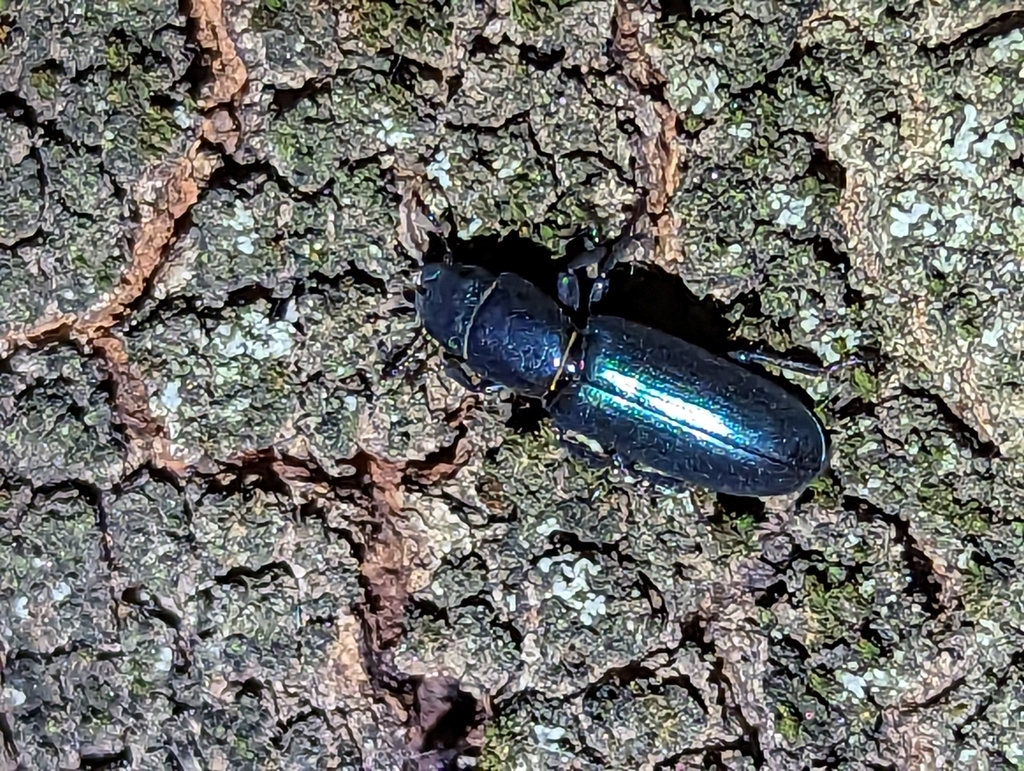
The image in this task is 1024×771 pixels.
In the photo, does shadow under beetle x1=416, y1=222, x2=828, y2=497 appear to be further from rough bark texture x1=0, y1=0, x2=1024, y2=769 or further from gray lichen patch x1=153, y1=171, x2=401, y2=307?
gray lichen patch x1=153, y1=171, x2=401, y2=307

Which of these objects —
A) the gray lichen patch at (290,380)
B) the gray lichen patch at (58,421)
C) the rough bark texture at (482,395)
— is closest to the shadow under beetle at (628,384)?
the rough bark texture at (482,395)

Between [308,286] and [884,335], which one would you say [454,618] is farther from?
[884,335]

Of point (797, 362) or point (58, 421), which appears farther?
point (58, 421)

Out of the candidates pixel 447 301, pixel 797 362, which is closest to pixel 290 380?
pixel 447 301

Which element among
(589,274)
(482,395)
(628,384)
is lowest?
(482,395)

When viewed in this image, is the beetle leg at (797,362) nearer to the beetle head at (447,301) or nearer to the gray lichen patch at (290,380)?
the beetle head at (447,301)

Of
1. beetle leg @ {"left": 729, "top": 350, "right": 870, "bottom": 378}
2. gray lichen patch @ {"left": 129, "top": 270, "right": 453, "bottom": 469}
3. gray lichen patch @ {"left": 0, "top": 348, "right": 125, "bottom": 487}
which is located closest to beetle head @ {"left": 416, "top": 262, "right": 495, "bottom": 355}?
gray lichen patch @ {"left": 129, "top": 270, "right": 453, "bottom": 469}

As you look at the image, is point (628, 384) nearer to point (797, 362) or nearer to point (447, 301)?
point (797, 362)
